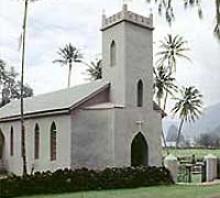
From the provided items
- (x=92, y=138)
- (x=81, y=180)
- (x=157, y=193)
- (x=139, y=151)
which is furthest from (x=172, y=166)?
(x=139, y=151)

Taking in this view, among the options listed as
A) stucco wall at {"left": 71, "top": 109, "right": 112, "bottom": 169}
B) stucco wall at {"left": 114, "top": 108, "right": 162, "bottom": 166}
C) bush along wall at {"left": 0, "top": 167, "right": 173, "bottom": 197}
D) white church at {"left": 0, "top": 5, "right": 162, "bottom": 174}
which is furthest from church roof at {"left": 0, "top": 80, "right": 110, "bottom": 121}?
bush along wall at {"left": 0, "top": 167, "right": 173, "bottom": 197}

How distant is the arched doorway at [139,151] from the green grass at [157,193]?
6.49m

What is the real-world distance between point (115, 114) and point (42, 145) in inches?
251

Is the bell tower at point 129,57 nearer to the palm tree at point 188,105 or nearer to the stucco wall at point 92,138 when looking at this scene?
the stucco wall at point 92,138

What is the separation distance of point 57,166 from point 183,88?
31.6m

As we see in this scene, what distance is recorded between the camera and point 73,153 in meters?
26.1

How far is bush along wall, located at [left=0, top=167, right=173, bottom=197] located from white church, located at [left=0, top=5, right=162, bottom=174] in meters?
3.31

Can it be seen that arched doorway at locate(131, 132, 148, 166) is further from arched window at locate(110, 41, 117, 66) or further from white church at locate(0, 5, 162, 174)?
arched window at locate(110, 41, 117, 66)

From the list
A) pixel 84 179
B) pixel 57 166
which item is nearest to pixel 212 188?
pixel 84 179

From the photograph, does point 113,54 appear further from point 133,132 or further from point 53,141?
point 53,141

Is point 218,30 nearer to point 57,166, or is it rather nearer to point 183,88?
point 57,166

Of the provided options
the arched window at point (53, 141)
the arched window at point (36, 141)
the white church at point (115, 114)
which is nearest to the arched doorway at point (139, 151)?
the white church at point (115, 114)

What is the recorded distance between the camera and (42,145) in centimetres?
3030

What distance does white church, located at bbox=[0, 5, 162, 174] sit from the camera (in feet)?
86.2
